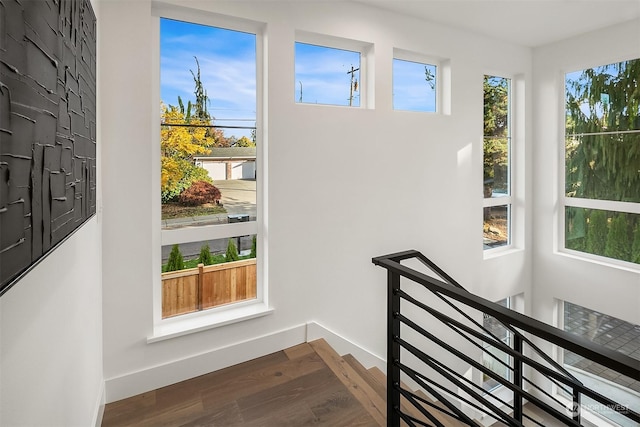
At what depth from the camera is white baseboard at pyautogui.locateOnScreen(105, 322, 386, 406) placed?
2.09 metres

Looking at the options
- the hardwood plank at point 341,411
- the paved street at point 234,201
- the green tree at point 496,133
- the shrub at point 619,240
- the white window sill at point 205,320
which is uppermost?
the green tree at point 496,133

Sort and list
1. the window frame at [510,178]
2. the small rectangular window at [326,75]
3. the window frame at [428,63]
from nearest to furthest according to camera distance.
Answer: the small rectangular window at [326,75], the window frame at [428,63], the window frame at [510,178]

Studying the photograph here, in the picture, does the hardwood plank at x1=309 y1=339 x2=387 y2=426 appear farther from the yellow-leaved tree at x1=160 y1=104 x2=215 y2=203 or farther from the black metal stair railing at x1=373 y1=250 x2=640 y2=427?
the yellow-leaved tree at x1=160 y1=104 x2=215 y2=203

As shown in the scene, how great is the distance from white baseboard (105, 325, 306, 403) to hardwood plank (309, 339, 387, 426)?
197 millimetres

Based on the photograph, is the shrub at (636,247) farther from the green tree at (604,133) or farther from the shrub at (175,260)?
the shrub at (175,260)

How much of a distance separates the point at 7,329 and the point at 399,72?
314 centimetres

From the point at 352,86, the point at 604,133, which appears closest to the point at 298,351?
the point at 352,86

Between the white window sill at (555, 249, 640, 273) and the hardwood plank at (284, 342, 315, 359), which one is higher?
the white window sill at (555, 249, 640, 273)

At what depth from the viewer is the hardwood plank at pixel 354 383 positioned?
6.42 ft

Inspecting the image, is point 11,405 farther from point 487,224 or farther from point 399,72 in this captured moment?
point 487,224

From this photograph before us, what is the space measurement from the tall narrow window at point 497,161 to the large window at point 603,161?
60 centimetres

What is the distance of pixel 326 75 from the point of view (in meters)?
2.81

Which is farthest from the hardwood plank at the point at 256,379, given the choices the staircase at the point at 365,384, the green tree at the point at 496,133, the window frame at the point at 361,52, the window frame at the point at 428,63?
the green tree at the point at 496,133

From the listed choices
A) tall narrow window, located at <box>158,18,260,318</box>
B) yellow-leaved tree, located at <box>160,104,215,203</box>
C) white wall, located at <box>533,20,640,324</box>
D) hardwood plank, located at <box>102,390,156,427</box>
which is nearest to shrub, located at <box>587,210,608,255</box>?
white wall, located at <box>533,20,640,324</box>
